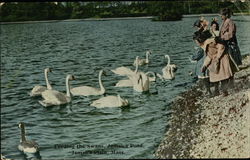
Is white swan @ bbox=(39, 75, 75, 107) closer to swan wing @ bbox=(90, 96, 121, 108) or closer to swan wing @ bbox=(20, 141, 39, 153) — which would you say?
swan wing @ bbox=(90, 96, 121, 108)

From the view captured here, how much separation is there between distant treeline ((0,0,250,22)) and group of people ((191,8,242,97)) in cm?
42

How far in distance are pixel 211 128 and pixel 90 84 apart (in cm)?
725

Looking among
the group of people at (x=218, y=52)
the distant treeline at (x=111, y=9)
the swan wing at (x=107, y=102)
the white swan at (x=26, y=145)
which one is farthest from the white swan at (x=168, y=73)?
the white swan at (x=26, y=145)

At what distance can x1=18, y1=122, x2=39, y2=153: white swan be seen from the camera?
966 cm

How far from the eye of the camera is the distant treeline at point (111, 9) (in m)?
12.1

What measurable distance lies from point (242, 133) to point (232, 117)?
2.88 ft

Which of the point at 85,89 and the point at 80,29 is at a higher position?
the point at 80,29

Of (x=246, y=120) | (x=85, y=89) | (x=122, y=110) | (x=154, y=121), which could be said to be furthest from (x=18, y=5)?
(x=246, y=120)

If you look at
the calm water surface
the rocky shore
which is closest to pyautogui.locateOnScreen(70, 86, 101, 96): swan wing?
the calm water surface

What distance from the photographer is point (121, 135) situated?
1041cm

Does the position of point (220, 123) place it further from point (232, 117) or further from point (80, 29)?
point (80, 29)

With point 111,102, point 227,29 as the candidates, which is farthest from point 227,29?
point 111,102

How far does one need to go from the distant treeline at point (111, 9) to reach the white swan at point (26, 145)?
3679 mm

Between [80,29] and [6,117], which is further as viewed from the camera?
[80,29]
